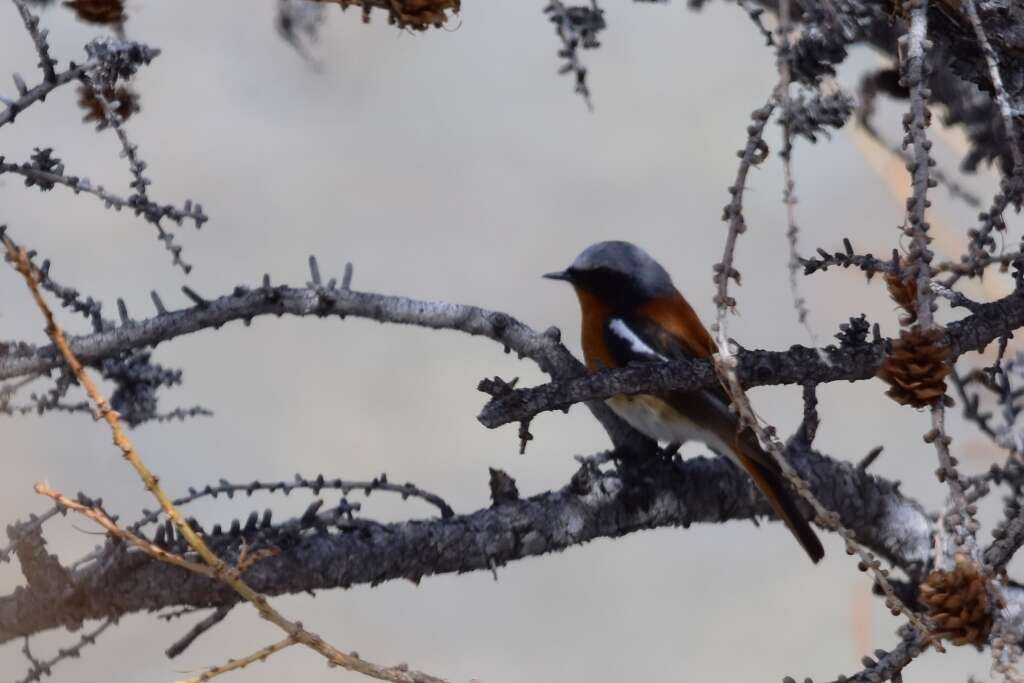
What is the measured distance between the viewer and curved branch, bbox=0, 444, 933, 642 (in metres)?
2.04

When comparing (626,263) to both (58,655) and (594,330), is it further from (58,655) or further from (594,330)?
(58,655)

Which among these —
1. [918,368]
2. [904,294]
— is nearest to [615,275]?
[904,294]

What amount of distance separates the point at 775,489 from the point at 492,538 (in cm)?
83

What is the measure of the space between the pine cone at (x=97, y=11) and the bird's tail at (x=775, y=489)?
1530 millimetres

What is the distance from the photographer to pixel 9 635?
192cm

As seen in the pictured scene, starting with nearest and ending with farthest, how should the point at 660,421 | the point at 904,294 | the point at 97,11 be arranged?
the point at 904,294 < the point at 97,11 < the point at 660,421

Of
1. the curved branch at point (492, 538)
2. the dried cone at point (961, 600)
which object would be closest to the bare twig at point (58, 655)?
the curved branch at point (492, 538)

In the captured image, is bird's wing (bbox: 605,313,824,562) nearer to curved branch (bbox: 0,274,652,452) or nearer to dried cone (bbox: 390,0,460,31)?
curved branch (bbox: 0,274,652,452)

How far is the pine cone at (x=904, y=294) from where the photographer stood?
1.48 m

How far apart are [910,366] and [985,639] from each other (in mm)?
283

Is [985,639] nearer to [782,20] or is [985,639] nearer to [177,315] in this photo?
[782,20]

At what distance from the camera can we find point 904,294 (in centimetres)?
156

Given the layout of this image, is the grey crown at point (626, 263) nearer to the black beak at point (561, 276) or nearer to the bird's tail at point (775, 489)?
the black beak at point (561, 276)

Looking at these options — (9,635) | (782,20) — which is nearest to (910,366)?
(782,20)
